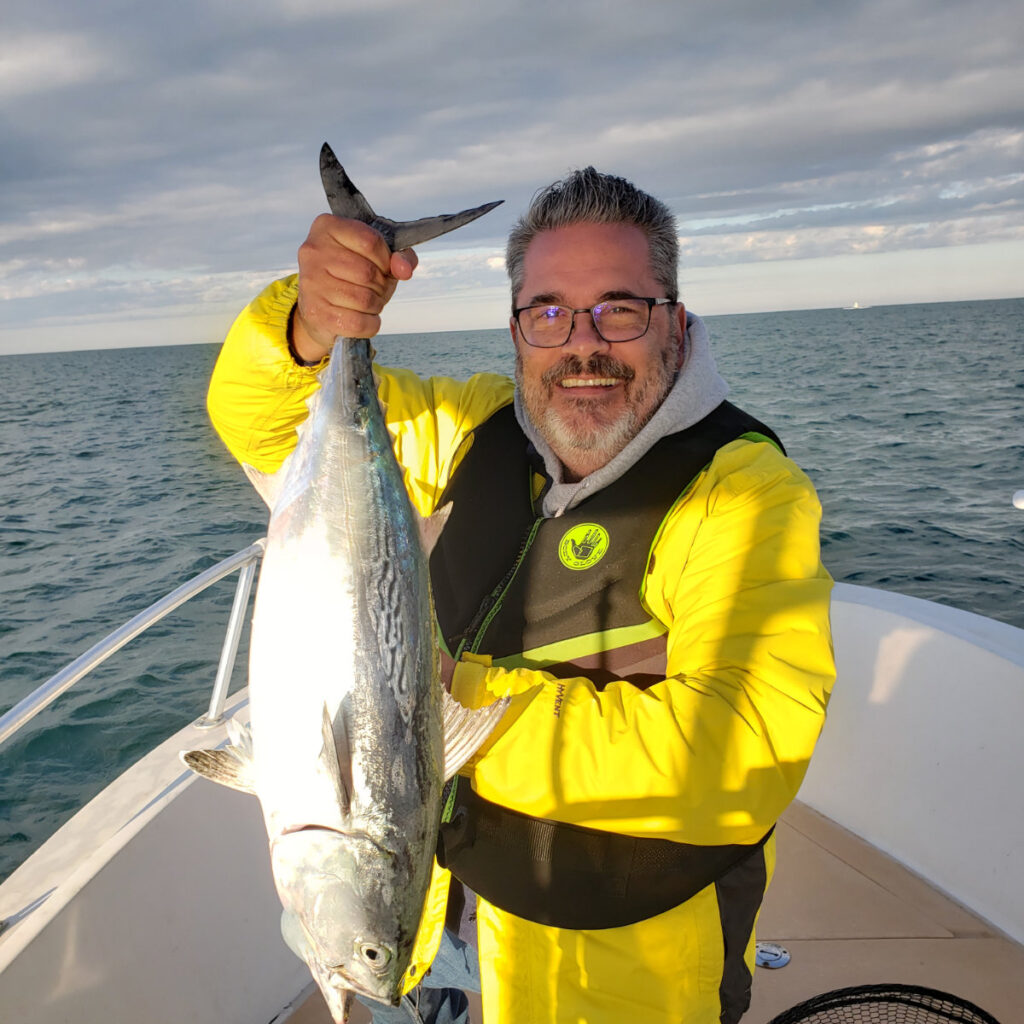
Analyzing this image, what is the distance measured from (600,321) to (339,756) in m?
1.44

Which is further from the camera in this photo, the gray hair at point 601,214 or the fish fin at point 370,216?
the gray hair at point 601,214

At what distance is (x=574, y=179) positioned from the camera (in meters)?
2.38

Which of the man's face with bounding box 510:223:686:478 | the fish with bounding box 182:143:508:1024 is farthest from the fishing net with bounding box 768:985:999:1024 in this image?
the man's face with bounding box 510:223:686:478

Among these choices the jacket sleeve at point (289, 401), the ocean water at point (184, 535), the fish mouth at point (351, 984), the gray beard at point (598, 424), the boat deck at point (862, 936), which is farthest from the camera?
the ocean water at point (184, 535)

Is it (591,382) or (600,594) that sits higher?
(591,382)

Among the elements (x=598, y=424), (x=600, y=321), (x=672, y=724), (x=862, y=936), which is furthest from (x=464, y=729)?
(x=862, y=936)

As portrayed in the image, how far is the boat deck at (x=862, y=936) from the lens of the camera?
3076 millimetres

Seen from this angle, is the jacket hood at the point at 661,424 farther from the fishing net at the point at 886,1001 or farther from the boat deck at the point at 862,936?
the boat deck at the point at 862,936

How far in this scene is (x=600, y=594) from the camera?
6.56ft

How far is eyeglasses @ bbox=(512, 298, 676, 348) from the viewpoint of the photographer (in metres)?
2.29

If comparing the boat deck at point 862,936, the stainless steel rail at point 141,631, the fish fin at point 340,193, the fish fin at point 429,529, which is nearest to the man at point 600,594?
the fish fin at point 340,193

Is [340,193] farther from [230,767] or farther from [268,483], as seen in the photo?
[230,767]

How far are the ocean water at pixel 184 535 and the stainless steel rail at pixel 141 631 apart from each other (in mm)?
513

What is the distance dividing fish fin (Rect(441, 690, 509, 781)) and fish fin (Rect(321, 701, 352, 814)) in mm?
194
